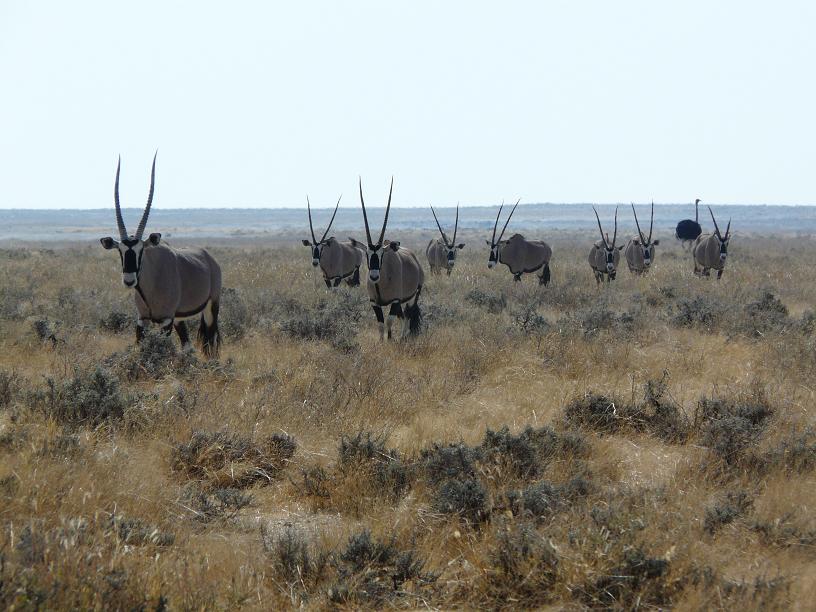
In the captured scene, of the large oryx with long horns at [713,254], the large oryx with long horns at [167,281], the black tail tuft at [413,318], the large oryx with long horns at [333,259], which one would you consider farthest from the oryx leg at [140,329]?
the large oryx with long horns at [713,254]

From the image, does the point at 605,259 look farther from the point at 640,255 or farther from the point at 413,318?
the point at 413,318

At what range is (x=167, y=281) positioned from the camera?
32.2ft

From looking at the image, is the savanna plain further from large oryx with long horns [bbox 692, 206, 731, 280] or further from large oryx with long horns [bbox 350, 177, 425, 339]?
large oryx with long horns [bbox 692, 206, 731, 280]

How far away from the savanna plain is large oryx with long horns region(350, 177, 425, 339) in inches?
62.5

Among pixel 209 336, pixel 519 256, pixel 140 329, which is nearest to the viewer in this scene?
pixel 140 329

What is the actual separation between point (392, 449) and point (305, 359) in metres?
3.82

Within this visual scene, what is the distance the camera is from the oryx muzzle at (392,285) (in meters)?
12.1

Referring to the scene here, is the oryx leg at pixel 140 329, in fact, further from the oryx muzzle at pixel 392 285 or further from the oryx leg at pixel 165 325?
the oryx muzzle at pixel 392 285

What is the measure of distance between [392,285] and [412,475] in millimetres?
7462

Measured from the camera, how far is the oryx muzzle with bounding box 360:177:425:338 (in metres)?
12.1

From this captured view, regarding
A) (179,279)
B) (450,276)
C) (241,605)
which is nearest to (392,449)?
(241,605)

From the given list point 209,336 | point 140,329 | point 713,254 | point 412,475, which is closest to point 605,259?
point 713,254

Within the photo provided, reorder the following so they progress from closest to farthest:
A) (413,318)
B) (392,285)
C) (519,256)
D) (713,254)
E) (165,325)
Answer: (165,325)
(392,285)
(413,318)
(713,254)
(519,256)

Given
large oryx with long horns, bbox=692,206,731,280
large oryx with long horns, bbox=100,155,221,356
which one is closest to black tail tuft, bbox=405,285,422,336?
large oryx with long horns, bbox=100,155,221,356
